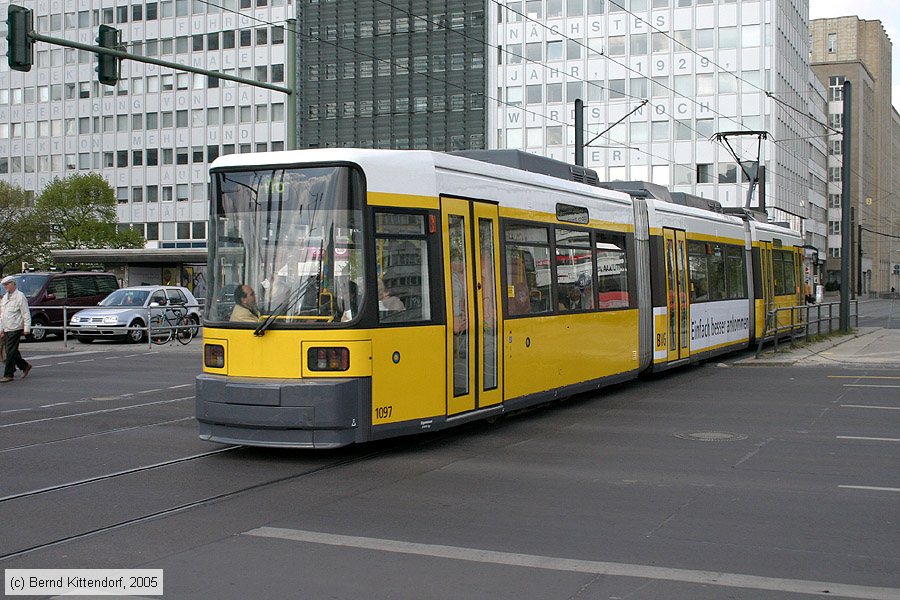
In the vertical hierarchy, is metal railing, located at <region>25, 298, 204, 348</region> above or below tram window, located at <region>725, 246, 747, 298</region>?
below

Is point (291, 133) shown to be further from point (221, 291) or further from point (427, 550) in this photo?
point (427, 550)

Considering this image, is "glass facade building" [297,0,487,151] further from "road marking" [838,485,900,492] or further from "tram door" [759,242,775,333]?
"road marking" [838,485,900,492]

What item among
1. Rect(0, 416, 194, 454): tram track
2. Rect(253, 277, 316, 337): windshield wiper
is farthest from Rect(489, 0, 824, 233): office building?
Rect(253, 277, 316, 337): windshield wiper

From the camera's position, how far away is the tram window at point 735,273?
74.1ft

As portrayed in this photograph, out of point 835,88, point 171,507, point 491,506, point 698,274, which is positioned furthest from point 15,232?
point 835,88

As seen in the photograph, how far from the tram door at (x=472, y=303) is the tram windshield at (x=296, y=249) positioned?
1.34 meters

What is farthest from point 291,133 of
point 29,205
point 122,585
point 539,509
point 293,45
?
point 29,205

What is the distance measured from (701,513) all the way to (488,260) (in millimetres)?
4788

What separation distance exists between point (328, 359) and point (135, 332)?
2223 cm

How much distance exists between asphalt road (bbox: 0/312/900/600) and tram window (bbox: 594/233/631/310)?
2080 mm

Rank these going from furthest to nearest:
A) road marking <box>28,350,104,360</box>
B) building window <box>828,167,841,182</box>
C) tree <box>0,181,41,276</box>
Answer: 1. building window <box>828,167,841,182</box>
2. tree <box>0,181,41,276</box>
3. road marking <box>28,350,104,360</box>

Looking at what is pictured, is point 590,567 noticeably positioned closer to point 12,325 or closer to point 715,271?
point 12,325

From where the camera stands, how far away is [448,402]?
11.1 metres

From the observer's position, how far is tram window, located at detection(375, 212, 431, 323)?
34.0ft
